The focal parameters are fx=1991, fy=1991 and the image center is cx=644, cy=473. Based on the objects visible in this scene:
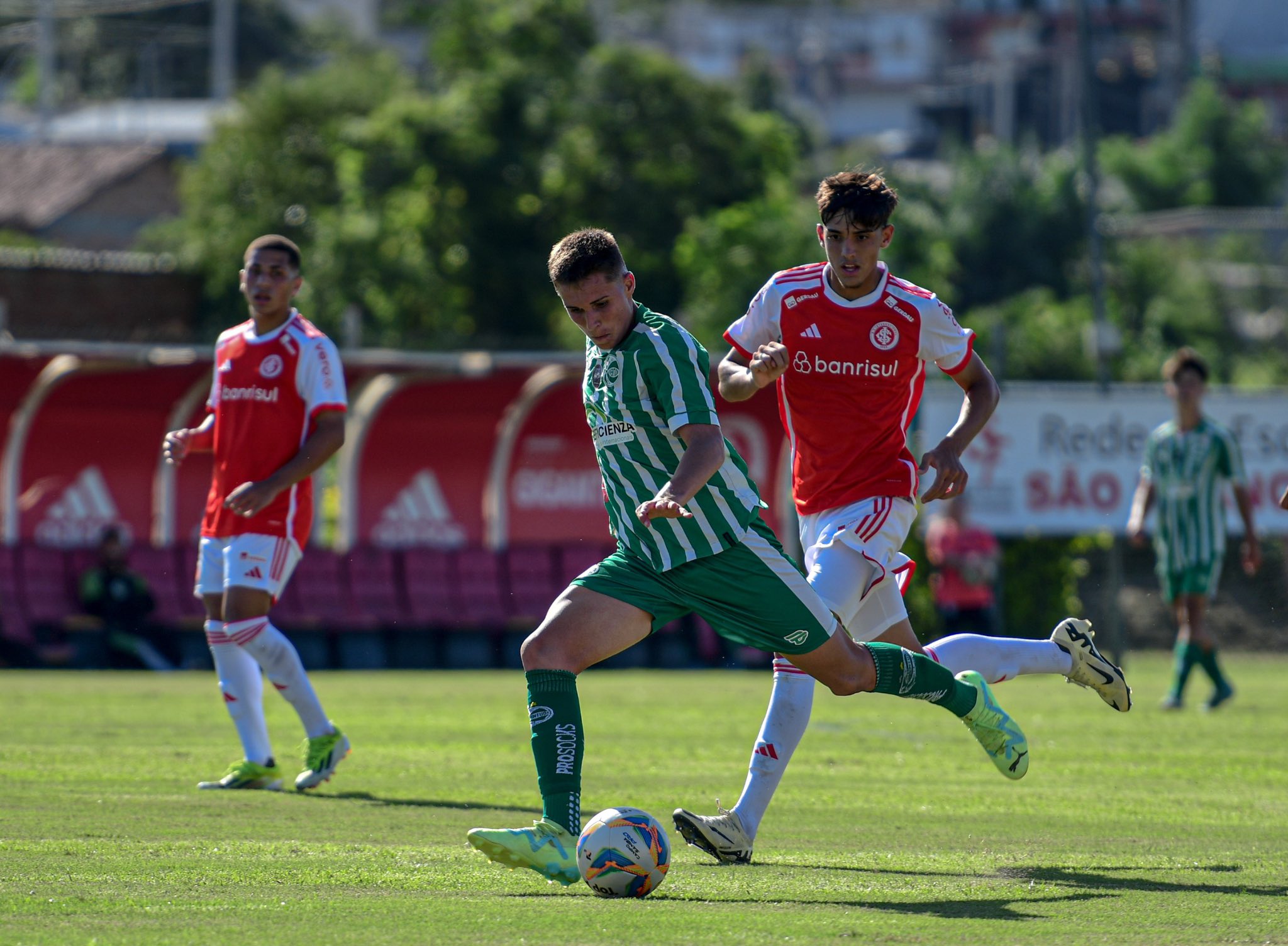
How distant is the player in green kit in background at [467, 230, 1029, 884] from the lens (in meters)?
5.93

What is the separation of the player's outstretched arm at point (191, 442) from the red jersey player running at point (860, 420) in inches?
120

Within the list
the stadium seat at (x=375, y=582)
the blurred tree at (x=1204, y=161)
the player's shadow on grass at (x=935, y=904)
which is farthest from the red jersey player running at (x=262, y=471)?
the blurred tree at (x=1204, y=161)

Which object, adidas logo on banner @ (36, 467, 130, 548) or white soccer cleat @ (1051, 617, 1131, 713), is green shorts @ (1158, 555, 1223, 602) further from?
adidas logo on banner @ (36, 467, 130, 548)

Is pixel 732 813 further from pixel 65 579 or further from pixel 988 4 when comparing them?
pixel 988 4

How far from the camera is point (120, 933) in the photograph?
4.98 m

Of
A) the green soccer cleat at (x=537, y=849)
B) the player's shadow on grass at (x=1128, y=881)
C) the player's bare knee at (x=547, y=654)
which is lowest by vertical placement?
the player's shadow on grass at (x=1128, y=881)

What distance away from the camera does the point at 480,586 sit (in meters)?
21.8

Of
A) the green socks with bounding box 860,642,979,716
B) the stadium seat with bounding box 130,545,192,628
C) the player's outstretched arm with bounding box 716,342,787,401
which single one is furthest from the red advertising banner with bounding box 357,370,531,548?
the player's outstretched arm with bounding box 716,342,787,401

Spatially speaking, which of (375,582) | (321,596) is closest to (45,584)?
(321,596)

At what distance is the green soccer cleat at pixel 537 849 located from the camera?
18.7 feet

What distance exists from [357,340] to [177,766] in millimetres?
12596

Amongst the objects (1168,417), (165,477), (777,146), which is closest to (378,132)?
(777,146)

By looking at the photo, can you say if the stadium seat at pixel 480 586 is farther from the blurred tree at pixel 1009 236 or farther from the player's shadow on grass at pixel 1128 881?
the blurred tree at pixel 1009 236

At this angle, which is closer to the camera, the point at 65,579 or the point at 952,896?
the point at 952,896
